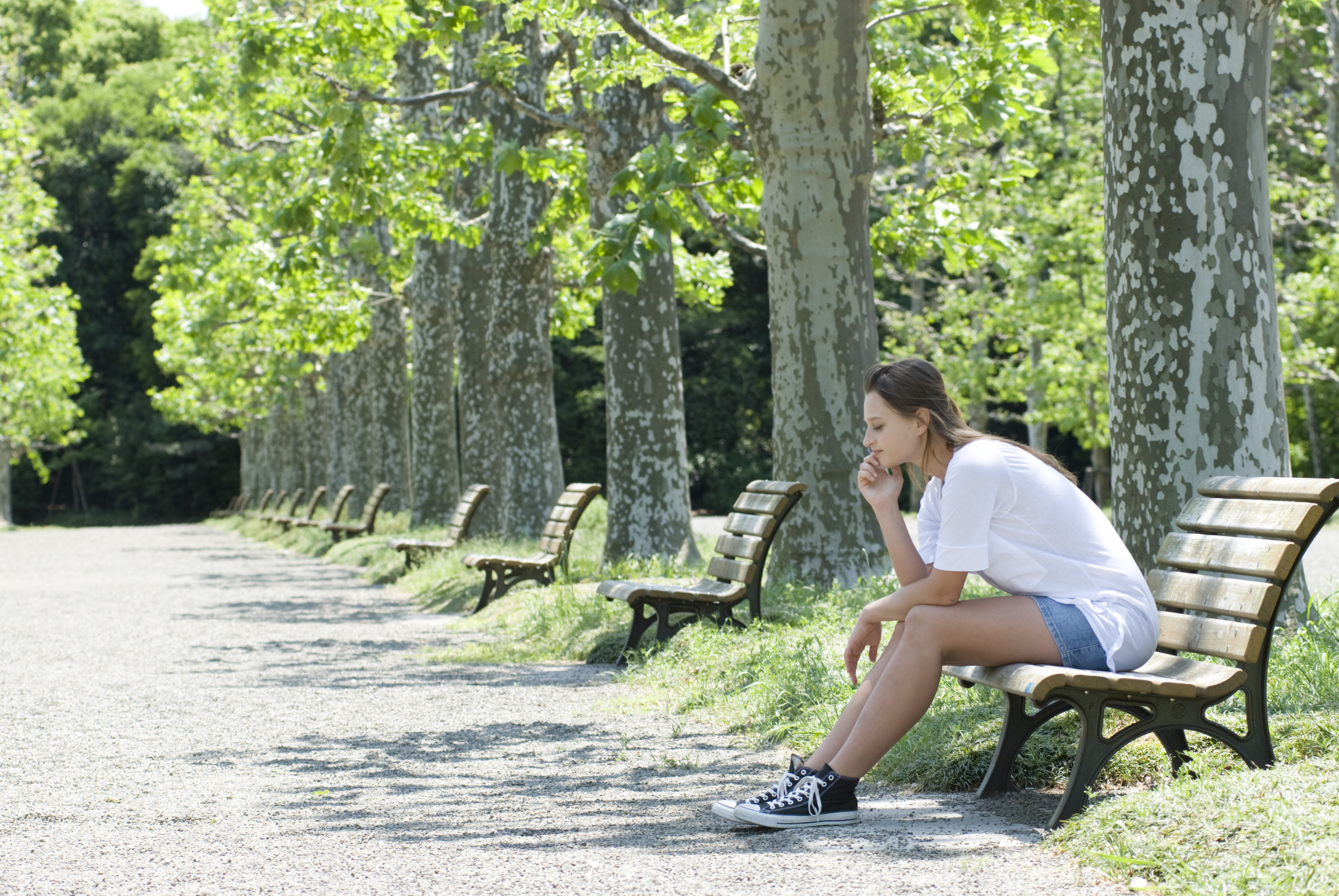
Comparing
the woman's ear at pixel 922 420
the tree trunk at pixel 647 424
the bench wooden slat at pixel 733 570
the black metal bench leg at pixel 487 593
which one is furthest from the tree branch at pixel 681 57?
the woman's ear at pixel 922 420

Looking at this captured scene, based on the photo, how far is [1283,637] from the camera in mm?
5891

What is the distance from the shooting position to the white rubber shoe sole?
437 cm

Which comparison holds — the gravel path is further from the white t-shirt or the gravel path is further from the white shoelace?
the white t-shirt

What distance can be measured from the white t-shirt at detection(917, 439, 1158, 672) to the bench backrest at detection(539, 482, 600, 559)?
7.25m

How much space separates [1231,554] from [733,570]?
420 centimetres

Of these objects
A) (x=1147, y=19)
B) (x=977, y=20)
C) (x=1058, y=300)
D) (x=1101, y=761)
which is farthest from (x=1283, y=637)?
(x=1058, y=300)

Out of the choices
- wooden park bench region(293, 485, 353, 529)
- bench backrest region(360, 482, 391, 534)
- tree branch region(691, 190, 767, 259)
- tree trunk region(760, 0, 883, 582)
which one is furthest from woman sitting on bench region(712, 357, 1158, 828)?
wooden park bench region(293, 485, 353, 529)

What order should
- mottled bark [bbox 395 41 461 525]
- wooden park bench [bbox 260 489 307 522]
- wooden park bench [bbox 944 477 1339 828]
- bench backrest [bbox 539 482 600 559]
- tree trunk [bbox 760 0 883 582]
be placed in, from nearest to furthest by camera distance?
wooden park bench [bbox 944 477 1339 828], tree trunk [bbox 760 0 883 582], bench backrest [bbox 539 482 600 559], mottled bark [bbox 395 41 461 525], wooden park bench [bbox 260 489 307 522]

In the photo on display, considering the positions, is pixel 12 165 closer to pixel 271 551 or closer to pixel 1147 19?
pixel 271 551

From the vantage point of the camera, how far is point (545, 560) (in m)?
11.7

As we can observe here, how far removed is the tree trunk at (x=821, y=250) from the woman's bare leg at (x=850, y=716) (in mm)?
4488

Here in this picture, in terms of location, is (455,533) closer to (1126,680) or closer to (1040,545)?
(1040,545)

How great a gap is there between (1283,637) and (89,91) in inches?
2332

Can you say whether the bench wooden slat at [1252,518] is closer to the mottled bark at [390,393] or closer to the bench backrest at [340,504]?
the bench backrest at [340,504]
